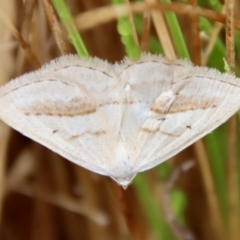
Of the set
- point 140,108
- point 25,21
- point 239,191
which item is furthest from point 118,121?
point 239,191

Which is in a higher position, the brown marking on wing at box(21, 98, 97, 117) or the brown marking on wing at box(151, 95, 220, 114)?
the brown marking on wing at box(21, 98, 97, 117)

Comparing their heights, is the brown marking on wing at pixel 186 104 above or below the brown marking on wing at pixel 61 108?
below

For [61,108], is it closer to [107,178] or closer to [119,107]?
[119,107]

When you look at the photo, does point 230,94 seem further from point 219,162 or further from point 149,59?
point 219,162
